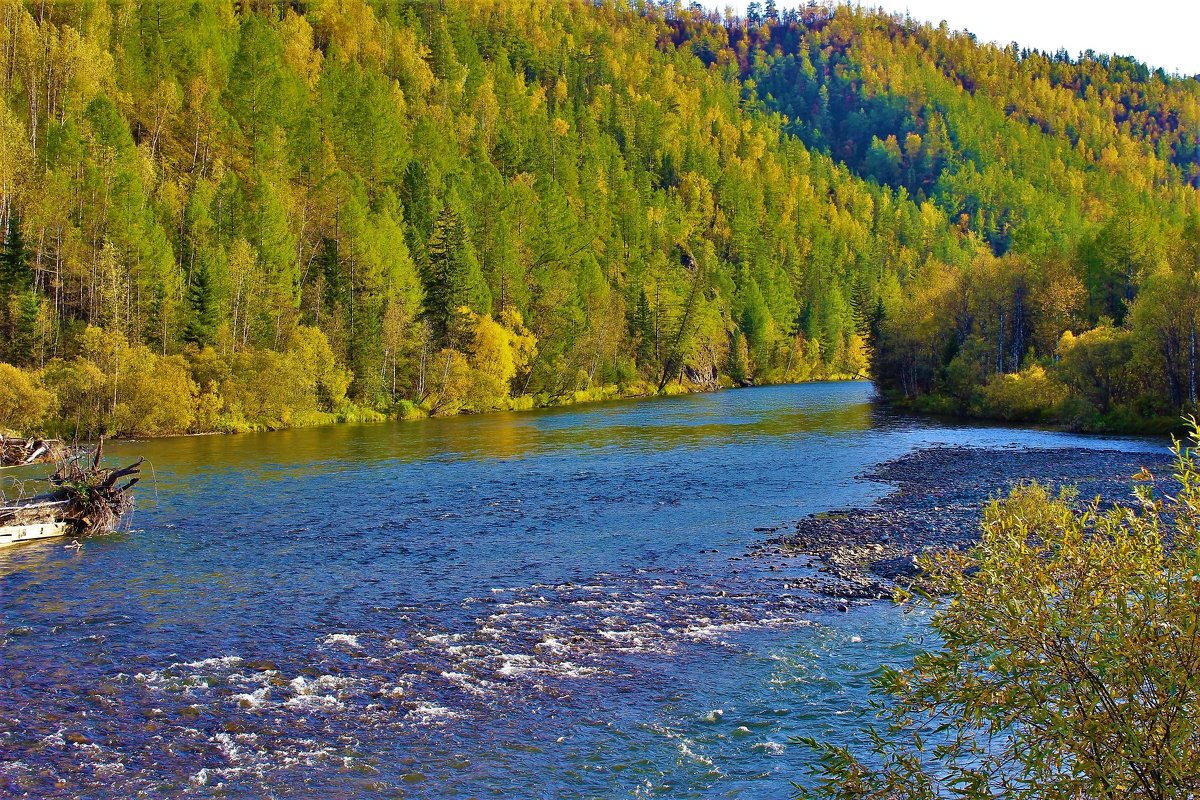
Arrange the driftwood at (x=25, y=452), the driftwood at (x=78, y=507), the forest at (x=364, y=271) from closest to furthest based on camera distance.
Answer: the driftwood at (x=78, y=507) < the driftwood at (x=25, y=452) < the forest at (x=364, y=271)

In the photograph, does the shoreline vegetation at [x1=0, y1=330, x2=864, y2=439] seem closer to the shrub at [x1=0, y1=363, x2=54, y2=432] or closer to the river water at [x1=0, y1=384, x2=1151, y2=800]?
the shrub at [x1=0, y1=363, x2=54, y2=432]

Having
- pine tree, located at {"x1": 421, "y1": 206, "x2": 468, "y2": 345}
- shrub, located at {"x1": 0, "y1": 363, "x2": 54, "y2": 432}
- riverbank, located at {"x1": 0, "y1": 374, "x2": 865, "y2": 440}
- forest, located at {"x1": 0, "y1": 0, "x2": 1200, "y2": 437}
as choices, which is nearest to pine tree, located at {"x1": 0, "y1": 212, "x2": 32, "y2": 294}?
forest, located at {"x1": 0, "y1": 0, "x2": 1200, "y2": 437}

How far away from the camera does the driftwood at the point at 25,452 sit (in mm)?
48625

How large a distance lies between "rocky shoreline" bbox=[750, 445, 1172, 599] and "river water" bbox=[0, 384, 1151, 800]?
5.08 ft

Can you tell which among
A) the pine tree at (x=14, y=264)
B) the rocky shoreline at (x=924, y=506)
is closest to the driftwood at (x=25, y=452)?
the pine tree at (x=14, y=264)

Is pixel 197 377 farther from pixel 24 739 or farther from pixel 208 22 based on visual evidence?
pixel 208 22

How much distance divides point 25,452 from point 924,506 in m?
46.3

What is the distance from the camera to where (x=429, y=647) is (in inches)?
799

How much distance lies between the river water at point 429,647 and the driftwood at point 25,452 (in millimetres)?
12861

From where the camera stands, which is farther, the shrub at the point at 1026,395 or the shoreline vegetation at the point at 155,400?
the shrub at the point at 1026,395

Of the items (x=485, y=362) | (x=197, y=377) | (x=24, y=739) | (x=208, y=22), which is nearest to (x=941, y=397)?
(x=485, y=362)

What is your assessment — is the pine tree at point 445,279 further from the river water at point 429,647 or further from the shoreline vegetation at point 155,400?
the river water at point 429,647

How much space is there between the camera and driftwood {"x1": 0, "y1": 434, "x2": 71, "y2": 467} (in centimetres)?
4862

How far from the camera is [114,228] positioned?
7081cm
